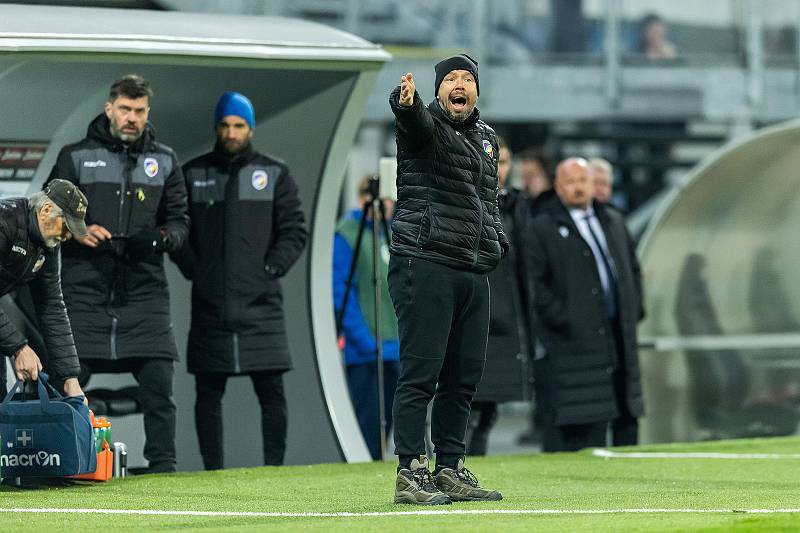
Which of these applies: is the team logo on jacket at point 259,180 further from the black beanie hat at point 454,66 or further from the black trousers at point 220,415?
the black beanie hat at point 454,66

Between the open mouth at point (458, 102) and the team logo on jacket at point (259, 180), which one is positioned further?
the team logo on jacket at point (259, 180)

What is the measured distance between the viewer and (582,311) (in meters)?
12.0

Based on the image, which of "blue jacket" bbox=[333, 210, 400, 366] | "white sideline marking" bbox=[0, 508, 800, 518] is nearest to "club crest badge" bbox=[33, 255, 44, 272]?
"white sideline marking" bbox=[0, 508, 800, 518]

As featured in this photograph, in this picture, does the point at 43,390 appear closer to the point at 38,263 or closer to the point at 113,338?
the point at 38,263

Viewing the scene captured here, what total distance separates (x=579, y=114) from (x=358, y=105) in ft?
32.4

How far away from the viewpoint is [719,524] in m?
7.38

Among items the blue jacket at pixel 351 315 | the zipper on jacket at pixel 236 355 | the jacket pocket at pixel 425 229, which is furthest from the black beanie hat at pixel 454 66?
the blue jacket at pixel 351 315

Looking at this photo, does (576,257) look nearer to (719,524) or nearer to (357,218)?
(357,218)

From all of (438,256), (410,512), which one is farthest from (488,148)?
(410,512)

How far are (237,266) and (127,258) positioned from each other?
75 centimetres

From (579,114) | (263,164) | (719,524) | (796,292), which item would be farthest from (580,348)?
(579,114)

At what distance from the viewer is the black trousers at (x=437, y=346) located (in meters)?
8.16

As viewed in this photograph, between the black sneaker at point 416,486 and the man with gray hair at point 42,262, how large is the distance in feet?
6.77

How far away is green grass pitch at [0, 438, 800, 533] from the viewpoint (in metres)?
7.54
